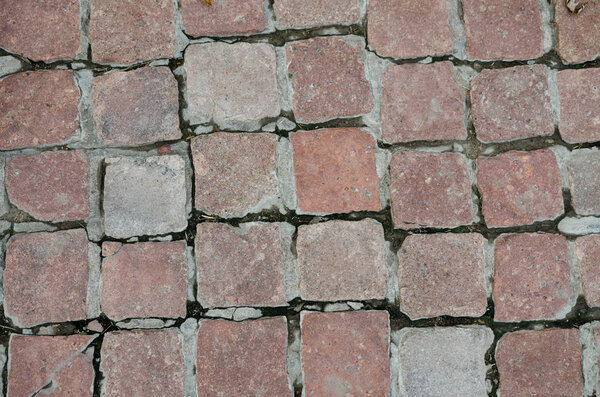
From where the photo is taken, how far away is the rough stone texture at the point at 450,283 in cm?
Answer: 181

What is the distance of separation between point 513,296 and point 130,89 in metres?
1.76

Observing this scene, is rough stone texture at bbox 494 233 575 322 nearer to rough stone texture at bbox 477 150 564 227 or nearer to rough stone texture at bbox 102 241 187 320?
rough stone texture at bbox 477 150 564 227

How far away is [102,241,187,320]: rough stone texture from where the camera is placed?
71.6 inches

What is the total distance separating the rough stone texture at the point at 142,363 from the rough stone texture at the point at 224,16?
124 centimetres

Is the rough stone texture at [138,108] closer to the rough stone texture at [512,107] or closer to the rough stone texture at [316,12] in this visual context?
the rough stone texture at [316,12]

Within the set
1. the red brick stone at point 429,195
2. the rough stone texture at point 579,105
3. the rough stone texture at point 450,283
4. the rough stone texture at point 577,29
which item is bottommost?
the rough stone texture at point 450,283

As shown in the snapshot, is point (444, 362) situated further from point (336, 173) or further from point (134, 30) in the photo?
point (134, 30)

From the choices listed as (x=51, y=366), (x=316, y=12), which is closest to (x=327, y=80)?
(x=316, y=12)

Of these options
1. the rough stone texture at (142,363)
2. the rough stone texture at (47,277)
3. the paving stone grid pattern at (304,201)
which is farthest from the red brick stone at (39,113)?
the rough stone texture at (142,363)

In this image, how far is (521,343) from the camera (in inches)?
Result: 71.2

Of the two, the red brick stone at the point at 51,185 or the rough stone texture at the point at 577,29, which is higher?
the rough stone texture at the point at 577,29

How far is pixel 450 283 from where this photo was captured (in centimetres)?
181

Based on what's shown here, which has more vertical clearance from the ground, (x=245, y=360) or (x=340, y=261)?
(x=340, y=261)

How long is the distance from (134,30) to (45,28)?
0.37 m
